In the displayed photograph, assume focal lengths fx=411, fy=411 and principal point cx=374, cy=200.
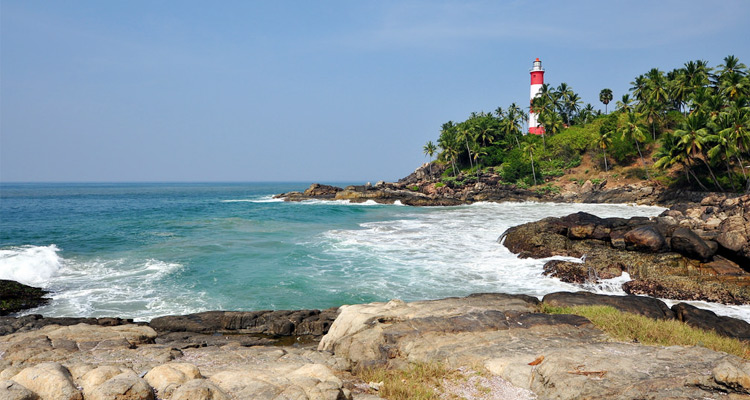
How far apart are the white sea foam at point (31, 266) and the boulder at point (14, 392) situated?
17.8 metres

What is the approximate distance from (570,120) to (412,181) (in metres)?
37.8

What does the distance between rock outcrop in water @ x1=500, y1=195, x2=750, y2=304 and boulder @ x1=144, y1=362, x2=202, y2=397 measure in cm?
1762

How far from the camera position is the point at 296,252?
27312 millimetres

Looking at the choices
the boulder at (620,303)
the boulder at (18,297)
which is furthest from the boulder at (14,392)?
the boulder at (18,297)

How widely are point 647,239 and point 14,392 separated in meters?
→ 25.0

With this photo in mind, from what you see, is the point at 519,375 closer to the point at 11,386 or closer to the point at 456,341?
the point at 456,341

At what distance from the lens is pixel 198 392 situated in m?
5.53

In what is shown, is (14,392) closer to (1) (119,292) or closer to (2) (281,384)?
(2) (281,384)

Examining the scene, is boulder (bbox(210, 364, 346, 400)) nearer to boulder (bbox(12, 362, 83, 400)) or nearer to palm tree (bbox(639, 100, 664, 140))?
boulder (bbox(12, 362, 83, 400))

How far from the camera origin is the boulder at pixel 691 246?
768 inches

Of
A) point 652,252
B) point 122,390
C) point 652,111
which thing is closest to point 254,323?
point 122,390

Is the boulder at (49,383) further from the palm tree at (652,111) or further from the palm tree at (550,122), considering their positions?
the palm tree at (550,122)

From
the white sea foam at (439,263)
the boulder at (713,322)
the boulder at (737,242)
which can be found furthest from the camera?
the boulder at (737,242)

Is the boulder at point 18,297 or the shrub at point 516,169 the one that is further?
the shrub at point 516,169
